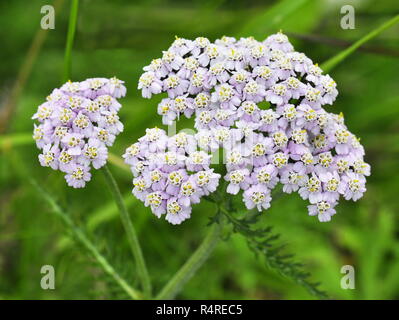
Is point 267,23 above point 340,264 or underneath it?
above

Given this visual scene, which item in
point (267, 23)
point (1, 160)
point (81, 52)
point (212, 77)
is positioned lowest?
point (212, 77)

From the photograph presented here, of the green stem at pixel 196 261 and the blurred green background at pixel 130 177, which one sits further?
the blurred green background at pixel 130 177

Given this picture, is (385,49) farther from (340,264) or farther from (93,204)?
(93,204)

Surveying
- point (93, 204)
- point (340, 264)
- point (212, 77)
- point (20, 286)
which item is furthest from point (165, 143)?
Result: point (340, 264)

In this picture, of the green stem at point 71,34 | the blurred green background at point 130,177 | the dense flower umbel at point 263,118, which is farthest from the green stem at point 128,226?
the green stem at point 71,34

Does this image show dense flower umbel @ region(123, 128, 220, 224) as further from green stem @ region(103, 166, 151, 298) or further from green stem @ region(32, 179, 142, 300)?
green stem @ region(32, 179, 142, 300)

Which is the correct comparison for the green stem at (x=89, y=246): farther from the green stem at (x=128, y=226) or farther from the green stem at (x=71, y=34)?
the green stem at (x=71, y=34)

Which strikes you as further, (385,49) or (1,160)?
(1,160)
